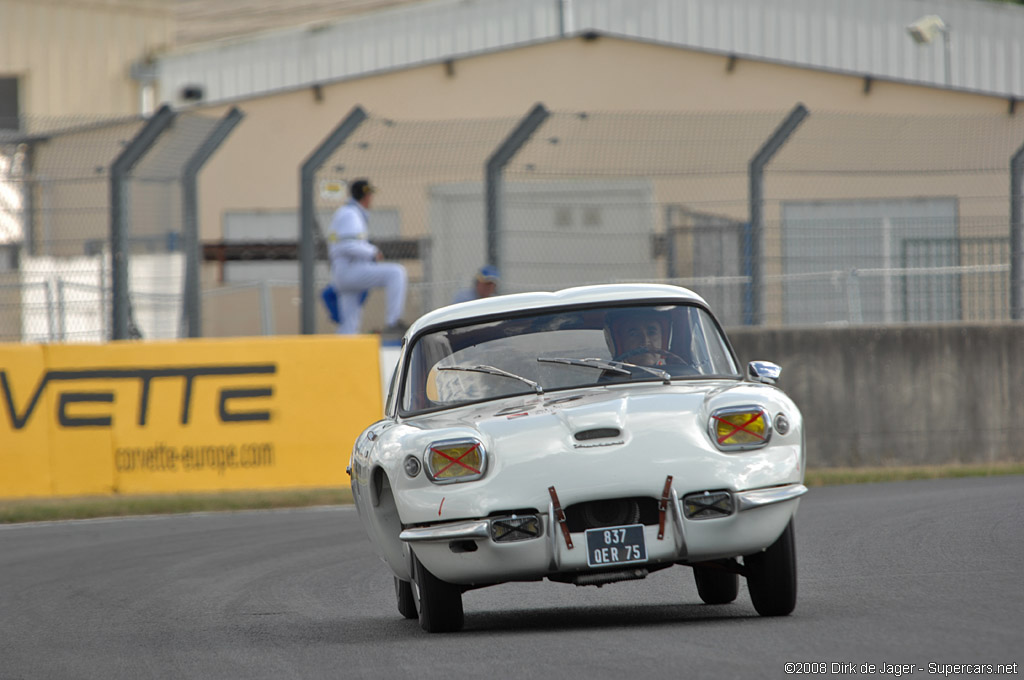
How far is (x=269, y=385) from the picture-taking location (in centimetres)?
1355

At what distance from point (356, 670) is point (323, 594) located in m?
2.51

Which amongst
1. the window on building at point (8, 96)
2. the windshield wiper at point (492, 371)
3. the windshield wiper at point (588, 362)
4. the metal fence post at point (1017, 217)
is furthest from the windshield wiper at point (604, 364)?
the window on building at point (8, 96)

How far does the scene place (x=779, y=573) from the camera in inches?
235

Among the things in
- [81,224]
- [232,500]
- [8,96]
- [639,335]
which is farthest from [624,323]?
[8,96]

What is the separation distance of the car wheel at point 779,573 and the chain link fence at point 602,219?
8015 mm

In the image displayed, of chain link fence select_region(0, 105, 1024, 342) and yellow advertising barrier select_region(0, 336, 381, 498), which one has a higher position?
chain link fence select_region(0, 105, 1024, 342)

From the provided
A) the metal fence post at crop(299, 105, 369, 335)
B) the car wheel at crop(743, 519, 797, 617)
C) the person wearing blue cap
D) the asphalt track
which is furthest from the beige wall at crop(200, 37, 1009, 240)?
the car wheel at crop(743, 519, 797, 617)

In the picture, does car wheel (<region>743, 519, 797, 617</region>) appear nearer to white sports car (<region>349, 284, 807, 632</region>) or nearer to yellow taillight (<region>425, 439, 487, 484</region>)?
white sports car (<region>349, 284, 807, 632</region>)

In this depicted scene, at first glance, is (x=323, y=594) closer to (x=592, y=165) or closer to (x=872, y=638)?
(x=872, y=638)

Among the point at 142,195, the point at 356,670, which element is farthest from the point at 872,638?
the point at 142,195

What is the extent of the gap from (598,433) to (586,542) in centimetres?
39

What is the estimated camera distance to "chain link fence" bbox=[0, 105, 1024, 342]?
14344 millimetres

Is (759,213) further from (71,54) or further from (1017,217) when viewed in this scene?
(71,54)

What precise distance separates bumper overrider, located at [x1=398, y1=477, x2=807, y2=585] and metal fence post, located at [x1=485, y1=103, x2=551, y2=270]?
811 cm
